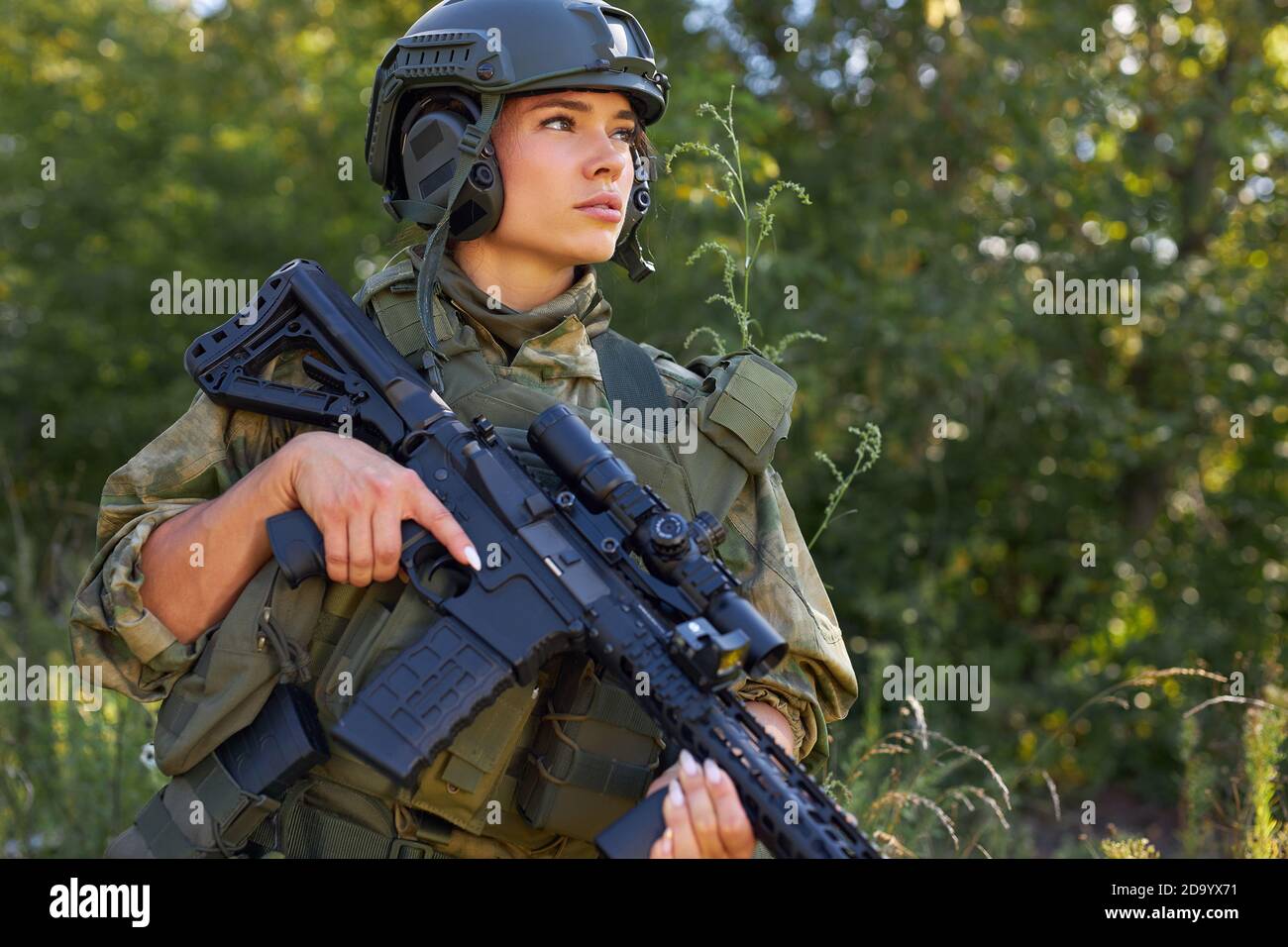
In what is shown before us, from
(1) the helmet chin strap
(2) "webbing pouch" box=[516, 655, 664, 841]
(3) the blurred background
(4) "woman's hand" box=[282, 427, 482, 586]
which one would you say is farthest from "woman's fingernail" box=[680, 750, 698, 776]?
(3) the blurred background

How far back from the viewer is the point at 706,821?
2.10 metres

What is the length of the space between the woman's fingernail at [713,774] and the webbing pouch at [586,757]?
33 cm

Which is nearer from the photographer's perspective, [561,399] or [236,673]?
[236,673]

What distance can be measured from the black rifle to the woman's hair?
0.33 meters

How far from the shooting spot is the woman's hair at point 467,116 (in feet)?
8.61

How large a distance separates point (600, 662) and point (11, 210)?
1098 centimetres

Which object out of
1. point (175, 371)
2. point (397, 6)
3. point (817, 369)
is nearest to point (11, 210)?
point (175, 371)

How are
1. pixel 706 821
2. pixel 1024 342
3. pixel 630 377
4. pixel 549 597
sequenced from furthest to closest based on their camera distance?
pixel 1024 342 → pixel 630 377 → pixel 549 597 → pixel 706 821

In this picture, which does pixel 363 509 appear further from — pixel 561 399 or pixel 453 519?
pixel 561 399

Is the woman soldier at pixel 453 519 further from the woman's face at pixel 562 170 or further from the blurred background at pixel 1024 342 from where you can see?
the blurred background at pixel 1024 342

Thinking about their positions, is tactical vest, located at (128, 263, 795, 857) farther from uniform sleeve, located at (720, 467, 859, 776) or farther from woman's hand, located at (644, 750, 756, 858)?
woman's hand, located at (644, 750, 756, 858)

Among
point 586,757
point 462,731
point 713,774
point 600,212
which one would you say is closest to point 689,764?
point 713,774

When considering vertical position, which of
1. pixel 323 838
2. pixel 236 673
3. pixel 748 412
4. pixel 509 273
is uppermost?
pixel 509 273

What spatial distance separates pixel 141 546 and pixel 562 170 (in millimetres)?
1016
